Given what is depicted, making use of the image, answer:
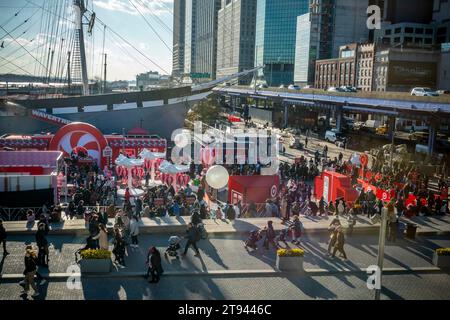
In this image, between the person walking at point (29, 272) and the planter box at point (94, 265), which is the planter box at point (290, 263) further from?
the person walking at point (29, 272)

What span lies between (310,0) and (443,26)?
45871mm

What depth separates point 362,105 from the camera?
178 ft

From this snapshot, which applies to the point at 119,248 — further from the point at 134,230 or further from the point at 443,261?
the point at 443,261

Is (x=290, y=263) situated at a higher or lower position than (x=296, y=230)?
lower

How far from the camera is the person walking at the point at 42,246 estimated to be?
41.3 feet

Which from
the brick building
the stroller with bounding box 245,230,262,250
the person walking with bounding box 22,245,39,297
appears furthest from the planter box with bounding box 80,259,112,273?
the brick building

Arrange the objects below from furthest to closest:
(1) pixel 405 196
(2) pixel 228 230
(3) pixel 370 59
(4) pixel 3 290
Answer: (3) pixel 370 59 → (1) pixel 405 196 → (2) pixel 228 230 → (4) pixel 3 290

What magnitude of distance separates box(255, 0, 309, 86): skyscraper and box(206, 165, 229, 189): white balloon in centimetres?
12288

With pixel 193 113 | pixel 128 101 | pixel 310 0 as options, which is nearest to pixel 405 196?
pixel 128 101

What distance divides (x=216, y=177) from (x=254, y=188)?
117 inches

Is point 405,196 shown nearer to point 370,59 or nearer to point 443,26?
point 370,59

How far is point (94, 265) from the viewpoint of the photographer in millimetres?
12422

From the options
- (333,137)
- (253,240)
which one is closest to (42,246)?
(253,240)
